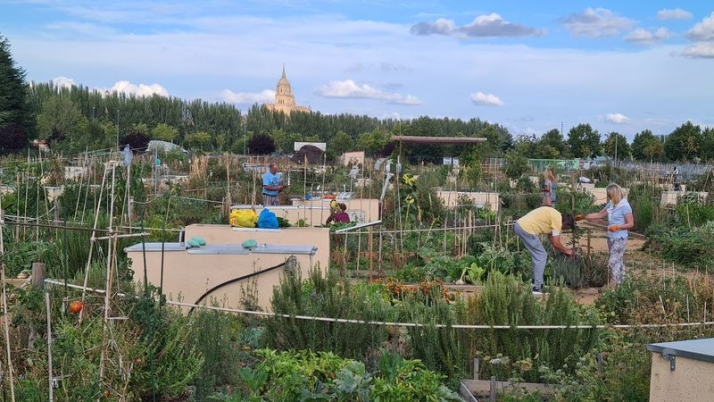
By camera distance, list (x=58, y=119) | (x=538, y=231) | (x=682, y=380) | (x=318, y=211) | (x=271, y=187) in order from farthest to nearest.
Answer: (x=58, y=119)
(x=271, y=187)
(x=318, y=211)
(x=538, y=231)
(x=682, y=380)

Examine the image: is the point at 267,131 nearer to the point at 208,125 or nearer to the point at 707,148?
the point at 208,125

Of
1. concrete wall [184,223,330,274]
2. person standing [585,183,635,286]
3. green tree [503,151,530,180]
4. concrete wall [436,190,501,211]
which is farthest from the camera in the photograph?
green tree [503,151,530,180]

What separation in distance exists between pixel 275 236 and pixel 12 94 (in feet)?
128

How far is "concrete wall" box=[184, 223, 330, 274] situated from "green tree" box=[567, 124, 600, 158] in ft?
144

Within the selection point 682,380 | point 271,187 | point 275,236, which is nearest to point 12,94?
point 271,187

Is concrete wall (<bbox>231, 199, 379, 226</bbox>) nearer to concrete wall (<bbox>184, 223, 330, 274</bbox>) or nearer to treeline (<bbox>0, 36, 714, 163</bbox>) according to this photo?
concrete wall (<bbox>184, 223, 330, 274</bbox>)

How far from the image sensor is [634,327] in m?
5.33

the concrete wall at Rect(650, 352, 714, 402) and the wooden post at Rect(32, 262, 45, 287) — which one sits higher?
the wooden post at Rect(32, 262, 45, 287)

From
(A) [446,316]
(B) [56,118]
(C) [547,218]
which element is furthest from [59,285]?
(B) [56,118]

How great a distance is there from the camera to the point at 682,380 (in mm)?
3740

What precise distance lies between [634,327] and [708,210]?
10.9 metres

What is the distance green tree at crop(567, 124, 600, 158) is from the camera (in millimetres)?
50625

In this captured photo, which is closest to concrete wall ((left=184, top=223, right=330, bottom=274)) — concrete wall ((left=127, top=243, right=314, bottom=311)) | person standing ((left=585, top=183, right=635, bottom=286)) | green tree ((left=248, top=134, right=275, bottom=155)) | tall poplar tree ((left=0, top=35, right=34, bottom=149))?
concrete wall ((left=127, top=243, right=314, bottom=311))

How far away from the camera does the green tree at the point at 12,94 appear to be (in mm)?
42031
